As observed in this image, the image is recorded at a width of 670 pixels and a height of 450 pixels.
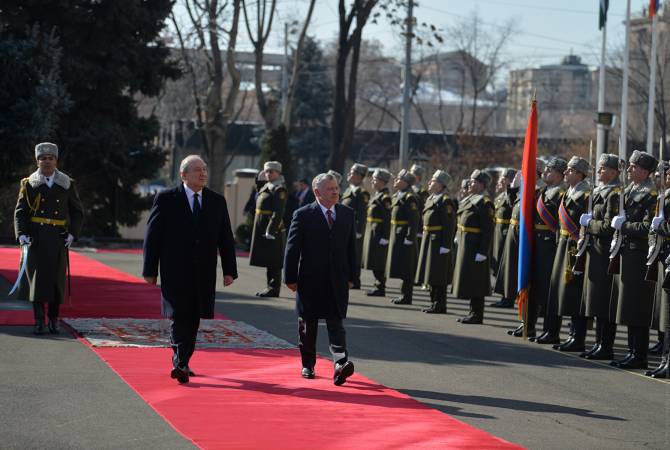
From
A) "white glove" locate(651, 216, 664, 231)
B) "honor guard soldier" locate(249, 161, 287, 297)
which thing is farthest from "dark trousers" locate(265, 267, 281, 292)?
"white glove" locate(651, 216, 664, 231)

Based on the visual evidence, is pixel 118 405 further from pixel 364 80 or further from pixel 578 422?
pixel 364 80

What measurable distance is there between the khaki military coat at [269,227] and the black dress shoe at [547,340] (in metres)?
5.29

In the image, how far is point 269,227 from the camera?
1761cm

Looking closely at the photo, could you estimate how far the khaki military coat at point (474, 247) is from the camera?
15.1 meters

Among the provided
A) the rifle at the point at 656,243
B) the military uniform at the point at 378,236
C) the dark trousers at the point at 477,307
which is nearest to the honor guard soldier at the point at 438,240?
the dark trousers at the point at 477,307

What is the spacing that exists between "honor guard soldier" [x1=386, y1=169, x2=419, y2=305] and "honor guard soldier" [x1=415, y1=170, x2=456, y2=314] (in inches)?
53.5

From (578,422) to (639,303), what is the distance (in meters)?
2.98

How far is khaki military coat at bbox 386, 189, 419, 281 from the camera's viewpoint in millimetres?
18156

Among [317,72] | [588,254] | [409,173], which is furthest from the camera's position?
[317,72]

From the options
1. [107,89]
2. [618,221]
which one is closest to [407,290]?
[618,221]

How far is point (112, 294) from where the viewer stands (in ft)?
55.5

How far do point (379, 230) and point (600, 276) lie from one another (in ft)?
24.9

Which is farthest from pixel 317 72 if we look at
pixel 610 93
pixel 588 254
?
pixel 588 254

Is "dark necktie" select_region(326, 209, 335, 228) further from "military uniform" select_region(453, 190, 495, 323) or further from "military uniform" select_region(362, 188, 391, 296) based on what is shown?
"military uniform" select_region(362, 188, 391, 296)
